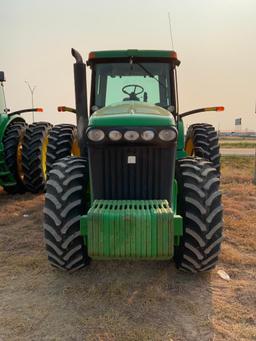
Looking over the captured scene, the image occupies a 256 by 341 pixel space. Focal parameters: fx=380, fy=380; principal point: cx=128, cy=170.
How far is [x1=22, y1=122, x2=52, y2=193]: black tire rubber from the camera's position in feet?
25.2

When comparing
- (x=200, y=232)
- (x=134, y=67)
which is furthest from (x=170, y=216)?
(x=134, y=67)

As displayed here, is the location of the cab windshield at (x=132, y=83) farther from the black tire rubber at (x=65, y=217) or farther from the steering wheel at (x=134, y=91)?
the black tire rubber at (x=65, y=217)

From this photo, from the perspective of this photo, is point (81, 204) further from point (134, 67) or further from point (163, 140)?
point (134, 67)

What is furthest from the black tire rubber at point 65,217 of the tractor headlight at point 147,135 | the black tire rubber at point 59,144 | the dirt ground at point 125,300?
the black tire rubber at point 59,144

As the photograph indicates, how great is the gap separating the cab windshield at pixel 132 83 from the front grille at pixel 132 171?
5.55 ft

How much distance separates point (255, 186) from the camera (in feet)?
29.2

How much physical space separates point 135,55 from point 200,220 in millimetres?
2496

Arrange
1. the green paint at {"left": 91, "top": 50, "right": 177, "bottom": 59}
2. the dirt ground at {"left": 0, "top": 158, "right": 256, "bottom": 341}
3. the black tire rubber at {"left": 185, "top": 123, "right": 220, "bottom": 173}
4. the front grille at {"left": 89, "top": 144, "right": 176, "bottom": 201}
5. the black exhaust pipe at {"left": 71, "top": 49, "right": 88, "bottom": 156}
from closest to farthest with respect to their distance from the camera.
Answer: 1. the dirt ground at {"left": 0, "top": 158, "right": 256, "bottom": 341}
2. the front grille at {"left": 89, "top": 144, "right": 176, "bottom": 201}
3. the black exhaust pipe at {"left": 71, "top": 49, "right": 88, "bottom": 156}
4. the green paint at {"left": 91, "top": 50, "right": 177, "bottom": 59}
5. the black tire rubber at {"left": 185, "top": 123, "right": 220, "bottom": 173}

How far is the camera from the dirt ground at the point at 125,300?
9.77ft

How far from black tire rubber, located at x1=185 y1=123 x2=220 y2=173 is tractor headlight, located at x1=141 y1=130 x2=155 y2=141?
2.46 metres

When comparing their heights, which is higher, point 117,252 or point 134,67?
point 134,67

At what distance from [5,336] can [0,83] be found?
22.2ft

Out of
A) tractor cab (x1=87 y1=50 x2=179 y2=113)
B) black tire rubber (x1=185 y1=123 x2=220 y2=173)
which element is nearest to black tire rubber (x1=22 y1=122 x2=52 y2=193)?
tractor cab (x1=87 y1=50 x2=179 y2=113)

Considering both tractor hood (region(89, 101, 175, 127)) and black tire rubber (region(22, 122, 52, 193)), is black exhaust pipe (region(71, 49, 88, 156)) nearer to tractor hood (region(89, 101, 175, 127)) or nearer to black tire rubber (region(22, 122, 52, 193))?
tractor hood (region(89, 101, 175, 127))
